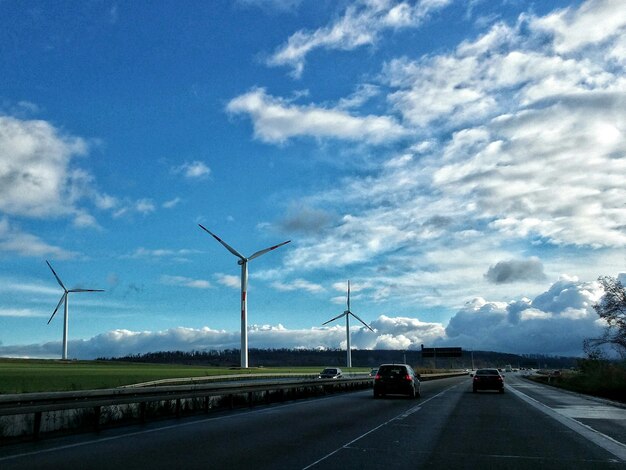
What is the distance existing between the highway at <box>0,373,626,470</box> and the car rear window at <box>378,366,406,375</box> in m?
11.4

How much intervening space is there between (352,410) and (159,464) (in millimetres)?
13656

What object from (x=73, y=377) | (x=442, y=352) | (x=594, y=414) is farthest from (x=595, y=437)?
(x=442, y=352)

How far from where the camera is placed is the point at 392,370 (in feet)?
105

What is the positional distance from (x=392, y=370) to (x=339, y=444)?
19.7m

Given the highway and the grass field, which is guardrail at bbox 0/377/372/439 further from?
the grass field

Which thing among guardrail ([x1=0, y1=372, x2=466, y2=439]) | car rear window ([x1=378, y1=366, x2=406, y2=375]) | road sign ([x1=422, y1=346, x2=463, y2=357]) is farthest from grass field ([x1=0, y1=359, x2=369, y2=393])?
road sign ([x1=422, y1=346, x2=463, y2=357])

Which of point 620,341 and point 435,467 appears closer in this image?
point 435,467

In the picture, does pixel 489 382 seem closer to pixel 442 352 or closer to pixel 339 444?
pixel 339 444

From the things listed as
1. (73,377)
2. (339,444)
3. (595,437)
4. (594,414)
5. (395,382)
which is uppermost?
(395,382)

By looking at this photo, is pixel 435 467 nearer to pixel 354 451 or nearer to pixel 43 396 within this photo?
pixel 354 451

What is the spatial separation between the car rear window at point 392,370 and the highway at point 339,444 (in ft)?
37.3

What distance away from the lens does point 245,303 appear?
268 feet

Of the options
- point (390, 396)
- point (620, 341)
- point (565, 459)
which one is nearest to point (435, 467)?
point (565, 459)

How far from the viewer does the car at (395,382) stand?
31.2 metres
